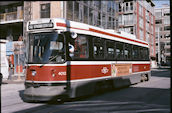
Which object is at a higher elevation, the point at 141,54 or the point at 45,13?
the point at 45,13

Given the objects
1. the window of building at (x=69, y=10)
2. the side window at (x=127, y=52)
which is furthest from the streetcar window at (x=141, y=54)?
the window of building at (x=69, y=10)

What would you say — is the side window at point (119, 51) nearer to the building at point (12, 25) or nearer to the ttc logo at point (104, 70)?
the ttc logo at point (104, 70)

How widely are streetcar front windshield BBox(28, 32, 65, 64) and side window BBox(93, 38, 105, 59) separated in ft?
6.66

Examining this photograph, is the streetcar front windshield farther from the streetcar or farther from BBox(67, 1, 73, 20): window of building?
BBox(67, 1, 73, 20): window of building

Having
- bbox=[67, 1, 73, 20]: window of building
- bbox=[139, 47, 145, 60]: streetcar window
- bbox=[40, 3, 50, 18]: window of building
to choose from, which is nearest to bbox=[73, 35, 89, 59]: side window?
bbox=[139, 47, 145, 60]: streetcar window

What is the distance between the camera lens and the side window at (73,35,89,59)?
909cm

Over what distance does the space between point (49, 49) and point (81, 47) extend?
1.48m

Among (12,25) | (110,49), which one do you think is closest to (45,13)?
(12,25)

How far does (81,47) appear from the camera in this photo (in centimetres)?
940

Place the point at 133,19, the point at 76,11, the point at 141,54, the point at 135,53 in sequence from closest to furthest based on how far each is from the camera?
1. the point at 135,53
2. the point at 141,54
3. the point at 76,11
4. the point at 133,19

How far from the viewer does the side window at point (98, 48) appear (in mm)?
10235

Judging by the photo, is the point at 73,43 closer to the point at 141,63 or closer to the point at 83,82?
the point at 83,82

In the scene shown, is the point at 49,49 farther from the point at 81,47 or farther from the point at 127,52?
the point at 127,52

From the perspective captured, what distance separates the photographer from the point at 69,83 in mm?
8602
